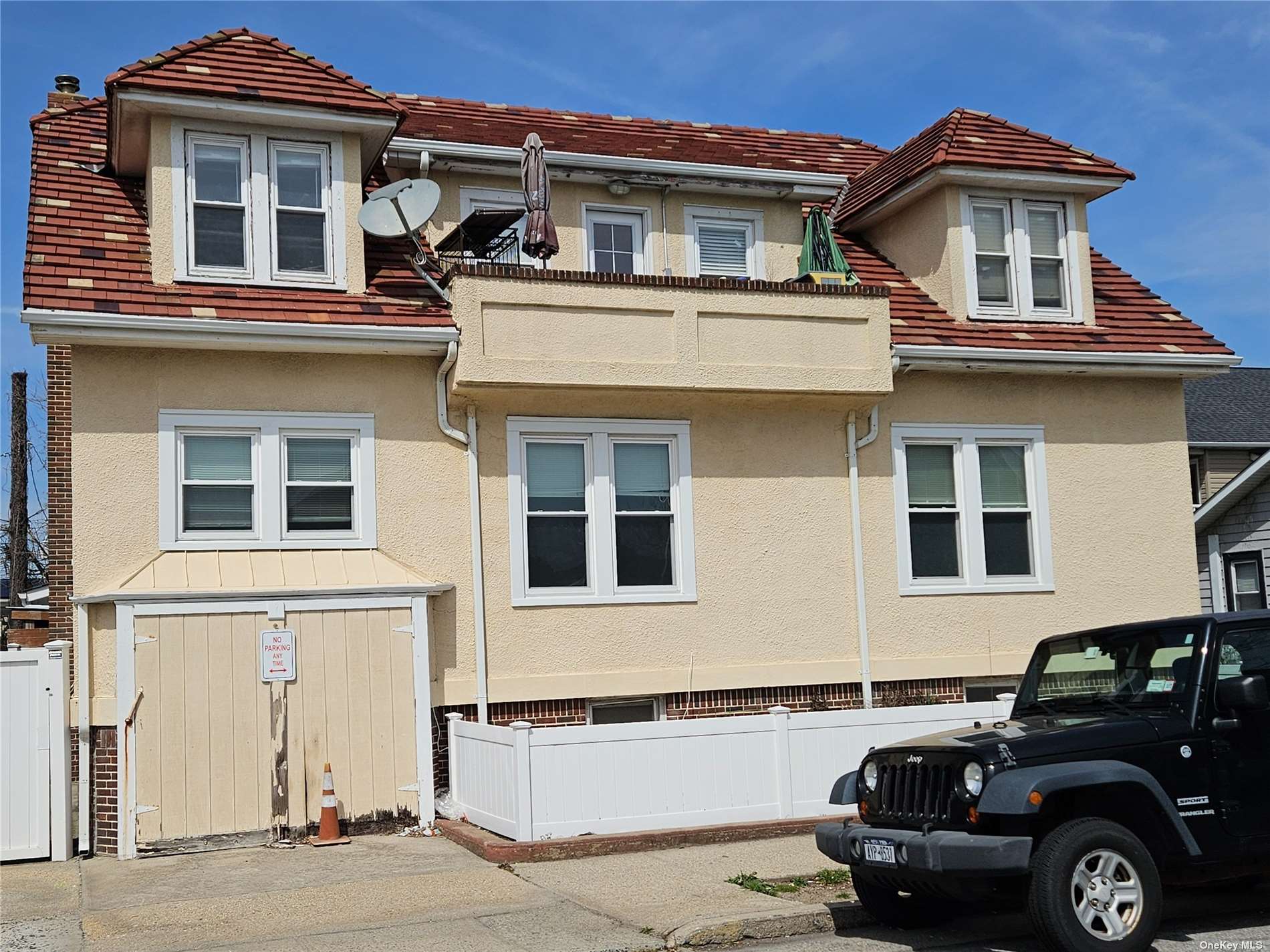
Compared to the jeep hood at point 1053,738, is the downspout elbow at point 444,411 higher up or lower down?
higher up

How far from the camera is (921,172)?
15.2 metres

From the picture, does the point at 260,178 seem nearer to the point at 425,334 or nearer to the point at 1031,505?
the point at 425,334

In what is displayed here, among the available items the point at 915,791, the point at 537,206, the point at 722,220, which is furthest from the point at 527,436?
the point at 915,791

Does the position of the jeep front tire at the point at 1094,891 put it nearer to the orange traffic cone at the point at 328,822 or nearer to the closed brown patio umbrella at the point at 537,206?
the orange traffic cone at the point at 328,822

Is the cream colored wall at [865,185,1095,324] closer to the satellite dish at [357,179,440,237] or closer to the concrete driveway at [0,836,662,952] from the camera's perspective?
the satellite dish at [357,179,440,237]

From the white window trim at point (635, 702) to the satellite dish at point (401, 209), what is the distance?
4.31m

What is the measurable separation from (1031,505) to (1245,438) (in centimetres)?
1439

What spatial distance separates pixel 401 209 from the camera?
13.1 metres

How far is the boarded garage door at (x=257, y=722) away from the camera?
1127 cm

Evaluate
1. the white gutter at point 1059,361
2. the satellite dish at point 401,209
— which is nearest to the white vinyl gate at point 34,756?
the satellite dish at point 401,209

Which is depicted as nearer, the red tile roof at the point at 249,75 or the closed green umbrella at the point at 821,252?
the red tile roof at the point at 249,75

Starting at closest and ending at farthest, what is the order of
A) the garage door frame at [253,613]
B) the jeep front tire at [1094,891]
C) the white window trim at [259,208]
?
the jeep front tire at [1094,891]
the garage door frame at [253,613]
the white window trim at [259,208]

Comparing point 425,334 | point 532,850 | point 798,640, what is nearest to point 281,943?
point 532,850

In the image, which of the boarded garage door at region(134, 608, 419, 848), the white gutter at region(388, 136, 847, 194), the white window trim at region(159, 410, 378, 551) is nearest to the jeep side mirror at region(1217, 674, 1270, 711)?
the boarded garage door at region(134, 608, 419, 848)
